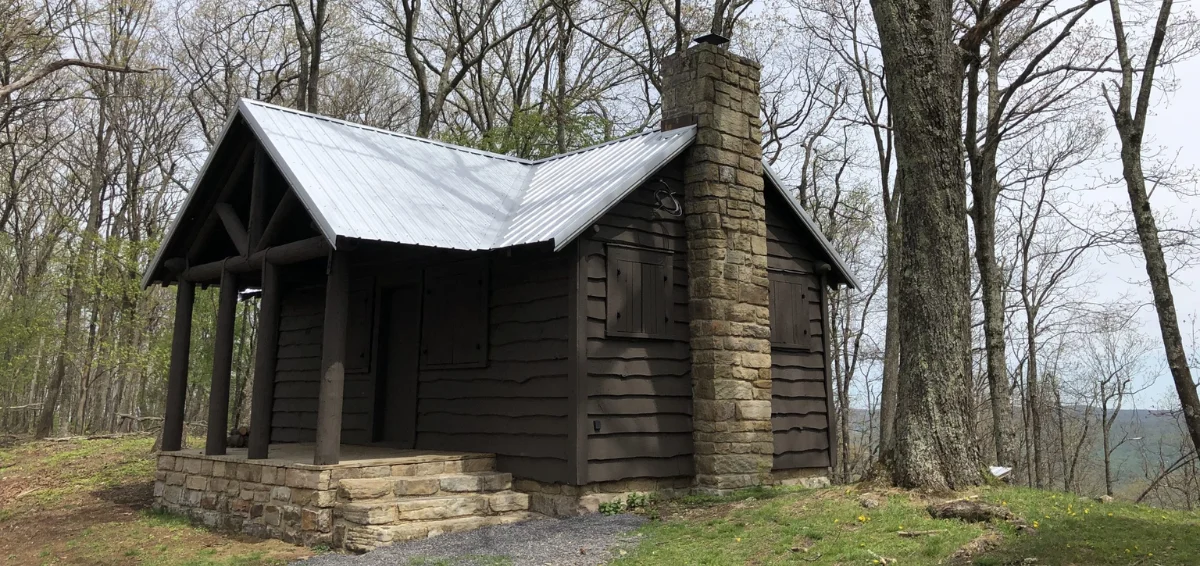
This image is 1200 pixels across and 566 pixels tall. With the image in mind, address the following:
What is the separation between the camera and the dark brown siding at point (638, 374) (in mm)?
9156

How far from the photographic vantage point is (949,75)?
8.55 metres

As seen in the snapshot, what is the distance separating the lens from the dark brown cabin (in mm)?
9078

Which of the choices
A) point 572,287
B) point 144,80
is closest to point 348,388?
point 572,287

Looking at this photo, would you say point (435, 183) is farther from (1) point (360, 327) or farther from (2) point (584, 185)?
(1) point (360, 327)

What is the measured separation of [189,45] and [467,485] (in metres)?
19.3

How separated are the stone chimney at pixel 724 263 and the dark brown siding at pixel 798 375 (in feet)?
2.16

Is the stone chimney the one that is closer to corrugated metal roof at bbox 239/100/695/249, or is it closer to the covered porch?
corrugated metal roof at bbox 239/100/695/249

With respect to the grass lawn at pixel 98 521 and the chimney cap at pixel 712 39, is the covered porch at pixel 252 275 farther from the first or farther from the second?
the chimney cap at pixel 712 39

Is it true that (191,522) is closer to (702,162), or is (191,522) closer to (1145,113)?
(702,162)

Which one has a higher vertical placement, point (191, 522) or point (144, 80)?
point (144, 80)

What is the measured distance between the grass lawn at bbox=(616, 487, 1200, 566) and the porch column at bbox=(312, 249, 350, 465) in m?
3.32

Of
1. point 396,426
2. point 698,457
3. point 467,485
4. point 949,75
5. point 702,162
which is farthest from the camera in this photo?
point 396,426

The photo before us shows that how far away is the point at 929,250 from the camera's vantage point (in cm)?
811

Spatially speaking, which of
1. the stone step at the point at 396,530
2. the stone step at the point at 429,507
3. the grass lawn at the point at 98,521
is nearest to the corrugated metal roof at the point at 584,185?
the stone step at the point at 429,507
